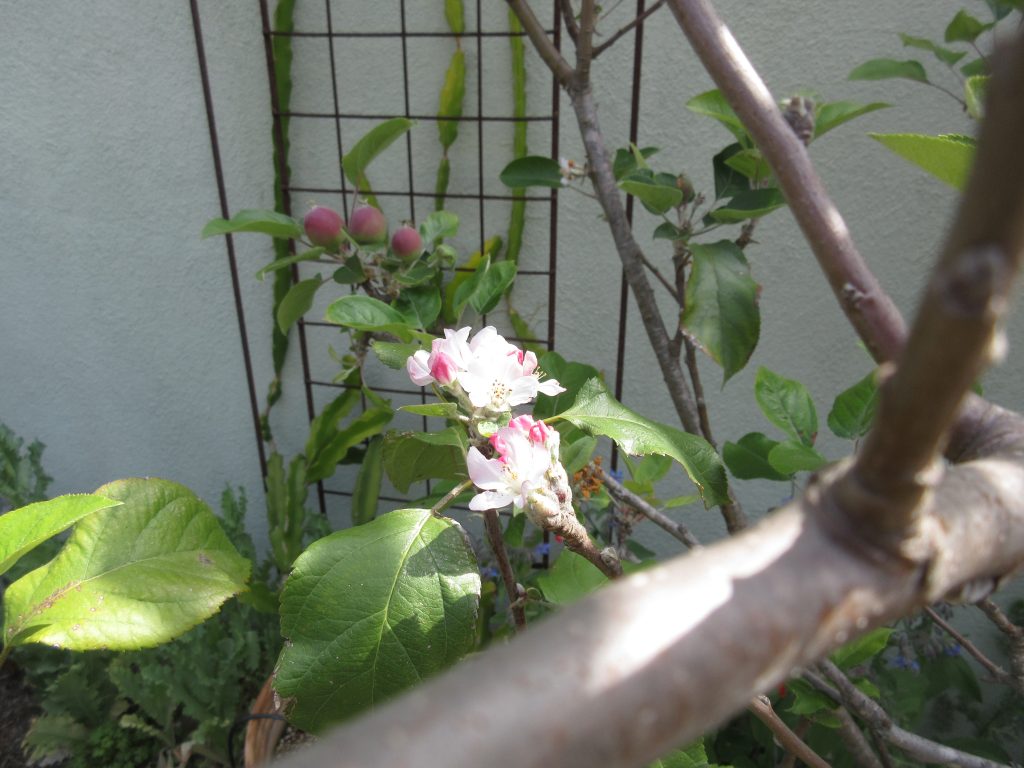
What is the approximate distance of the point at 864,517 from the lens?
0.17 m

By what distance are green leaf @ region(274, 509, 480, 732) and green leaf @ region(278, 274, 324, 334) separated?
0.54m

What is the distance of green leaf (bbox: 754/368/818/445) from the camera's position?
2.84ft

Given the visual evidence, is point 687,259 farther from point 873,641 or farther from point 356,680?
point 356,680

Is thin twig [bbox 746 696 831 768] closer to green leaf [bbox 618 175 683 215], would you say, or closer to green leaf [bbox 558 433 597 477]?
green leaf [bbox 558 433 597 477]

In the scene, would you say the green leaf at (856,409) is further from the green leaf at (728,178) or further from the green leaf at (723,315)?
the green leaf at (728,178)

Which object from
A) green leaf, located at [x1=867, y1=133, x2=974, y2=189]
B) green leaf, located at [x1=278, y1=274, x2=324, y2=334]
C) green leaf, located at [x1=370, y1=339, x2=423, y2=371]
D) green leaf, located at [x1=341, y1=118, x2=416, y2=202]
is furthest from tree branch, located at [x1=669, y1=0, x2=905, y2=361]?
green leaf, located at [x1=278, y1=274, x2=324, y2=334]

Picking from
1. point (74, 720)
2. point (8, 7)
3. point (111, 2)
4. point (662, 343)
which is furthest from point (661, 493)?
point (8, 7)

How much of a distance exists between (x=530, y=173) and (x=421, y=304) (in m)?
0.27

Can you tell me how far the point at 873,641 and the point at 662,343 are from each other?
40 centimetres

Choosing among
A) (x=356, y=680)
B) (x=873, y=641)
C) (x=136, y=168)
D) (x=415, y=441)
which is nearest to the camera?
(x=356, y=680)

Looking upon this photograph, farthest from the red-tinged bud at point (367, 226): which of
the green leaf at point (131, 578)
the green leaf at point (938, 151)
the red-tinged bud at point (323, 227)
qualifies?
the green leaf at point (938, 151)

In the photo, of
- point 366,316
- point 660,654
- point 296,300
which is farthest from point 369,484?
point 660,654

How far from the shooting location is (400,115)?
1385mm

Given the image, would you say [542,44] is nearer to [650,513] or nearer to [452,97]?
[452,97]
